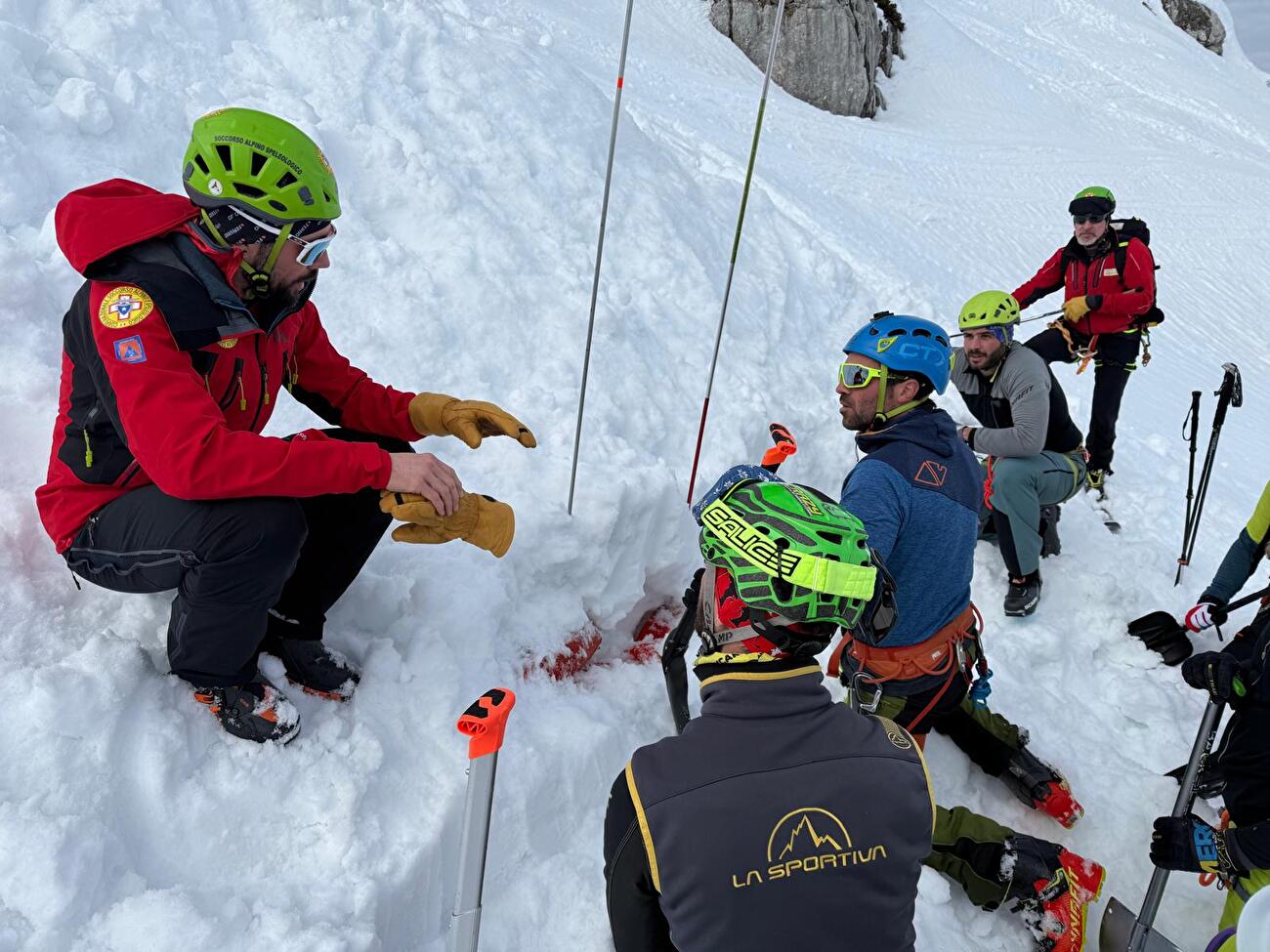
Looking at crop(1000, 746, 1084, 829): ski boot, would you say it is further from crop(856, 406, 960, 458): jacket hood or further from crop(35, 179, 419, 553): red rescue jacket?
crop(35, 179, 419, 553): red rescue jacket

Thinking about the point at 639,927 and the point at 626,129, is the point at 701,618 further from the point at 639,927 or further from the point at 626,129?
the point at 626,129

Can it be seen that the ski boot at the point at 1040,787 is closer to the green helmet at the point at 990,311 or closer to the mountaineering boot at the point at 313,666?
the green helmet at the point at 990,311

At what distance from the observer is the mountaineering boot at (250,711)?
288 centimetres

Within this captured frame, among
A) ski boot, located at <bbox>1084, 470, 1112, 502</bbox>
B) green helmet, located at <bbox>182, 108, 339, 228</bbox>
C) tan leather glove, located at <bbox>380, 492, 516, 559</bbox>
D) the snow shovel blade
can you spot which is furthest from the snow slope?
green helmet, located at <bbox>182, 108, 339, 228</bbox>

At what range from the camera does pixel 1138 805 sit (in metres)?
4.36

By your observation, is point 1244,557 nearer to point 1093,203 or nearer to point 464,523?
point 1093,203

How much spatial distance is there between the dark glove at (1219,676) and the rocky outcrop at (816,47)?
64.5 ft

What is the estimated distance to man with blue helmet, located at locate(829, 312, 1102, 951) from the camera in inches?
133

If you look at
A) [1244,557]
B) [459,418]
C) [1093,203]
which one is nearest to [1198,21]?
[1093,203]

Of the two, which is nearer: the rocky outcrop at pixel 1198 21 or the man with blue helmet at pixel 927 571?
the man with blue helmet at pixel 927 571

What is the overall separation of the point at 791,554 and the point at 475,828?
1140 millimetres

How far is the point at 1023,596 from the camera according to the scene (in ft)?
18.3

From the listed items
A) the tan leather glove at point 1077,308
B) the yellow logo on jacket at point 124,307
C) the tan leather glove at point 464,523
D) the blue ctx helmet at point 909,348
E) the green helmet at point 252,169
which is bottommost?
the tan leather glove at point 464,523

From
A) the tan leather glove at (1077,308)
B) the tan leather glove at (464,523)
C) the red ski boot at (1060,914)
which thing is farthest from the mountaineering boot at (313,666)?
the tan leather glove at (1077,308)
